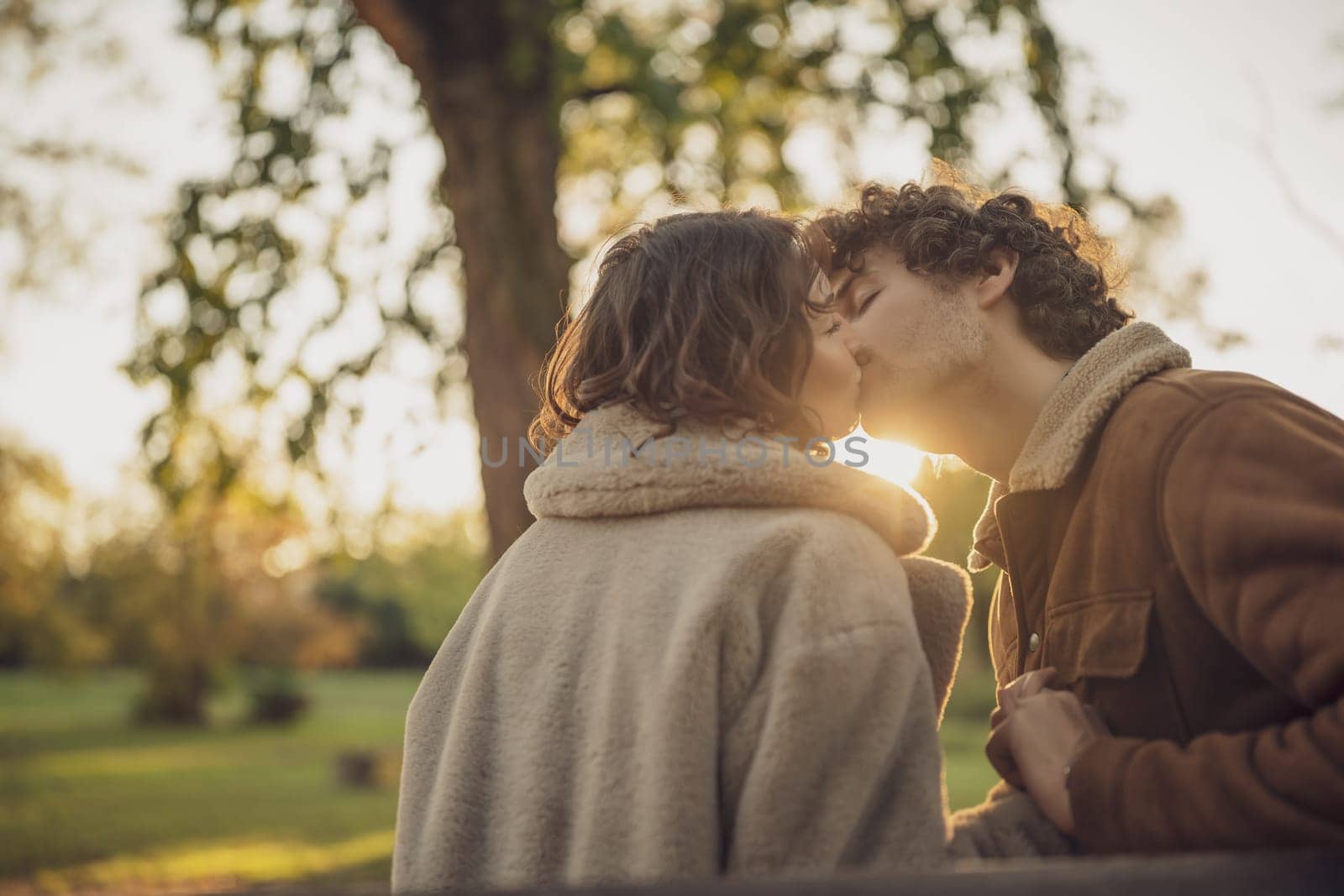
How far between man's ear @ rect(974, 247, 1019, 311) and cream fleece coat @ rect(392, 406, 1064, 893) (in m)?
1.00

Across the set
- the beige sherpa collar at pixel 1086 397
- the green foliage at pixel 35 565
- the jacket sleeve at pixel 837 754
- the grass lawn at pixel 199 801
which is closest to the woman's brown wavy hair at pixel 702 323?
the jacket sleeve at pixel 837 754

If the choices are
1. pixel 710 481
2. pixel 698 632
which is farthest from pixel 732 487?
pixel 698 632

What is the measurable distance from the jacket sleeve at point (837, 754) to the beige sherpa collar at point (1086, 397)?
790 millimetres

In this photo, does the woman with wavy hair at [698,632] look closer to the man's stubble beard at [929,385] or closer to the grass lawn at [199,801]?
the man's stubble beard at [929,385]

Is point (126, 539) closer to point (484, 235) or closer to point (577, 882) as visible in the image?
point (484, 235)

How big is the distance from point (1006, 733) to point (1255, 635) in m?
0.48

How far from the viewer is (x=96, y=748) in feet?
82.1

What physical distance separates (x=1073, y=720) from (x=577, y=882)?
92 centimetres

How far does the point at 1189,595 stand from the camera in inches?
77.4

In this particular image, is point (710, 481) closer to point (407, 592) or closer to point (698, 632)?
point (698, 632)

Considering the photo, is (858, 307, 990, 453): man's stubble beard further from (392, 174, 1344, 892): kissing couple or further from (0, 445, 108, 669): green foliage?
(0, 445, 108, 669): green foliage

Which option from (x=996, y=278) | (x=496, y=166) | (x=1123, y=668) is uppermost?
(x=496, y=166)

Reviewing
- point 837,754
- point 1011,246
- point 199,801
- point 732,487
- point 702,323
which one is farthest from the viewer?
point 199,801

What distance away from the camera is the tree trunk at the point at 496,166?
5.49 meters
